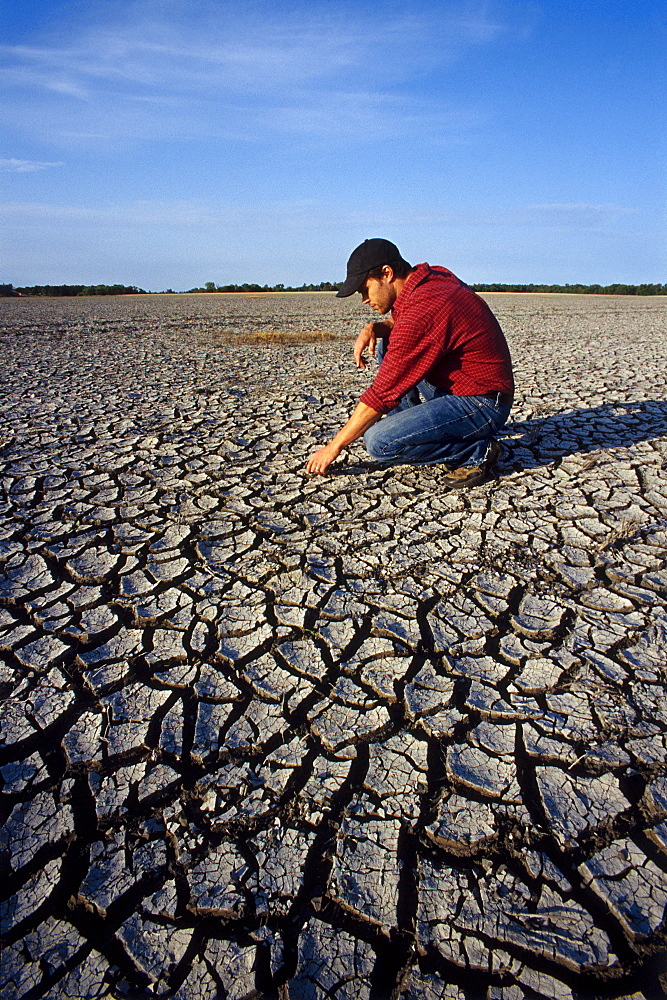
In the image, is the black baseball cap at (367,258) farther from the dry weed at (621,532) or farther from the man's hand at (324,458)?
the dry weed at (621,532)

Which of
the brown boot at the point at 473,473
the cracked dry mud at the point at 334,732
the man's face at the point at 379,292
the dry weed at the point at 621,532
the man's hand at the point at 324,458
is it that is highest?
the man's face at the point at 379,292

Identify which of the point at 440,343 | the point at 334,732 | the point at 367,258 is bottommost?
the point at 334,732

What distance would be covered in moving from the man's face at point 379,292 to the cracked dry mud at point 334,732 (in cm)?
103

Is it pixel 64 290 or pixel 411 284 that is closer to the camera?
pixel 411 284

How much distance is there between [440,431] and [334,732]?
1.94 meters

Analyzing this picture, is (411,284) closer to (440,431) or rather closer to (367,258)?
(367,258)

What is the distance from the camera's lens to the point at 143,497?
3307 mm

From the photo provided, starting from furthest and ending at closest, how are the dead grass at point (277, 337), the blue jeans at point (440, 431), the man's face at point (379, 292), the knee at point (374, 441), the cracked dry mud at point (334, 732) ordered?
the dead grass at point (277, 337)
the knee at point (374, 441)
the blue jeans at point (440, 431)
the man's face at point (379, 292)
the cracked dry mud at point (334, 732)

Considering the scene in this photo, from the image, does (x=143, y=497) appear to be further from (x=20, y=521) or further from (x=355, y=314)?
(x=355, y=314)

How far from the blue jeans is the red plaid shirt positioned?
0.12 meters

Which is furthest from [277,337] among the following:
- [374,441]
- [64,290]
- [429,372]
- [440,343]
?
[64,290]

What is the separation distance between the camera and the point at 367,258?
281 cm

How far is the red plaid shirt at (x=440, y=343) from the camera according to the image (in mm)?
2768

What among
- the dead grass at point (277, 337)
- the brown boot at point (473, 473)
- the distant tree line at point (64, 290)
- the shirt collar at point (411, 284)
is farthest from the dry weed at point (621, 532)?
the distant tree line at point (64, 290)
